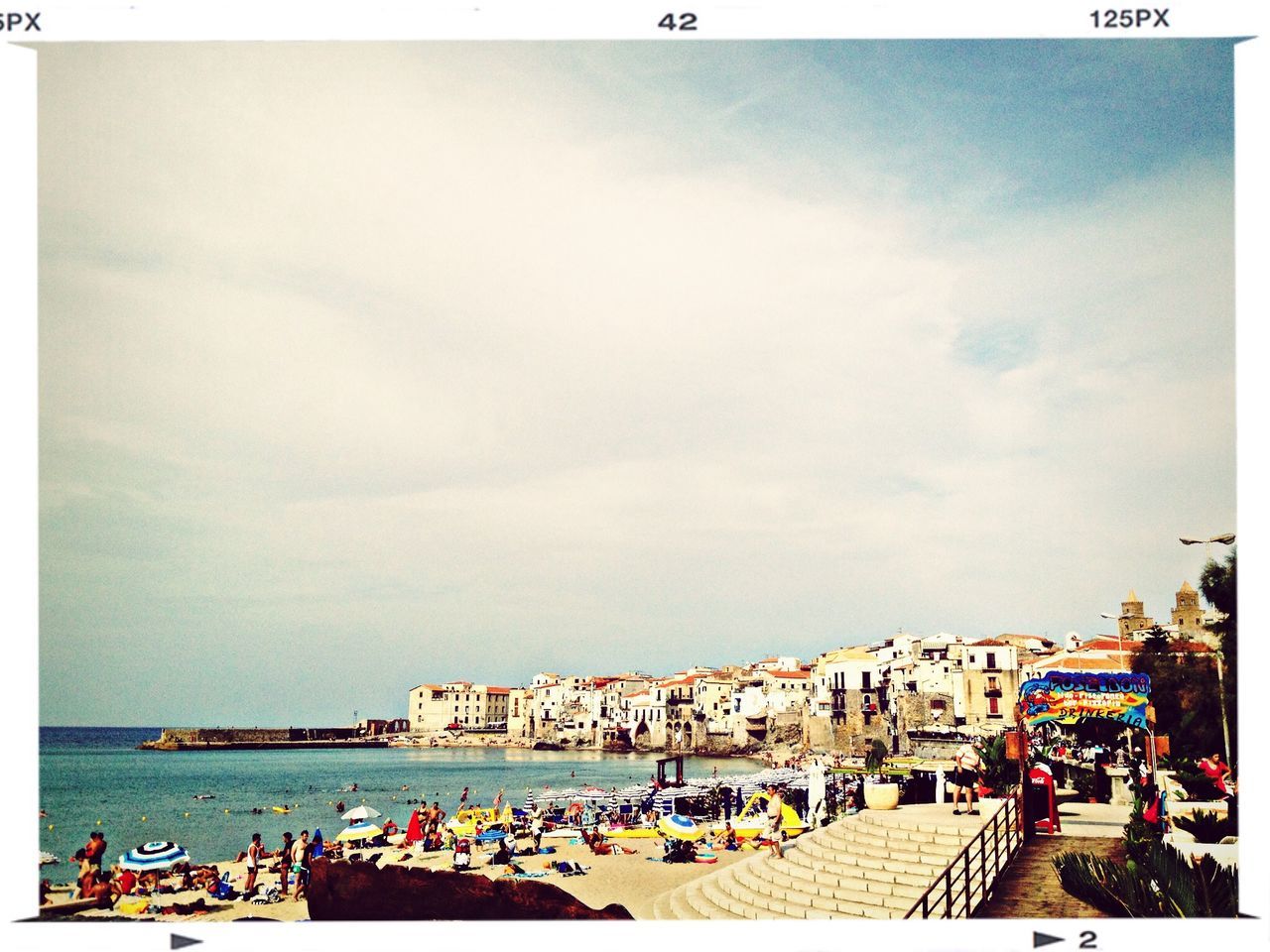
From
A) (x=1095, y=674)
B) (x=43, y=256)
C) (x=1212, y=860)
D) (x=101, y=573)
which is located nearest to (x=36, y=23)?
(x=43, y=256)

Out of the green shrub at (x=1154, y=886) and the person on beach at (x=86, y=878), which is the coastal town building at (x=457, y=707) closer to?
the person on beach at (x=86, y=878)

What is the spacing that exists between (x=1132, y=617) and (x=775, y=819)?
545 cm

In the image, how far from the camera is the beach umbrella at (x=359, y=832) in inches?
443

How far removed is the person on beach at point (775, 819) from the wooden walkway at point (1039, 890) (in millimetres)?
2148

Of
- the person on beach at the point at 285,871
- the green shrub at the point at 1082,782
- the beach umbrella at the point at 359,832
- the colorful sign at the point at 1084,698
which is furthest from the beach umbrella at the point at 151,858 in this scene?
the green shrub at the point at 1082,782

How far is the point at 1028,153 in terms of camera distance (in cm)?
1108

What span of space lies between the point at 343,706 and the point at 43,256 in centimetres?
764

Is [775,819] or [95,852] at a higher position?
[775,819]

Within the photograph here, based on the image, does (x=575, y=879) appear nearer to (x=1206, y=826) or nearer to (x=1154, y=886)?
(x=1154, y=886)

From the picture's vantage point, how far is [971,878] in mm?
7566

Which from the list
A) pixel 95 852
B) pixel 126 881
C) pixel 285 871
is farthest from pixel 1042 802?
pixel 95 852

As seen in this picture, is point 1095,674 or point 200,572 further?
point 200,572

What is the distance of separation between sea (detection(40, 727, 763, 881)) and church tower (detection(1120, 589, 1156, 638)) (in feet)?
20.3

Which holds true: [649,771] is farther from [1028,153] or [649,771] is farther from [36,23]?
[36,23]
